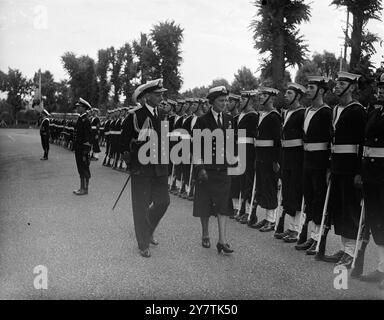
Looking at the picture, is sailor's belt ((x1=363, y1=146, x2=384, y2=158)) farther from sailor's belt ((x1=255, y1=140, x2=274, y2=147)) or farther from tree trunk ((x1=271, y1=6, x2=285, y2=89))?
tree trunk ((x1=271, y1=6, x2=285, y2=89))

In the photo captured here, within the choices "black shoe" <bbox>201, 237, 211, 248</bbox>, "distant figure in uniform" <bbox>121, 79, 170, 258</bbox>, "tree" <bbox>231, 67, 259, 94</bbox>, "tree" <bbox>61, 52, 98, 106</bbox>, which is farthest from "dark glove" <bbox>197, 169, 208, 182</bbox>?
"tree" <bbox>231, 67, 259, 94</bbox>

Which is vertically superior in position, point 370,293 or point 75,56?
point 75,56

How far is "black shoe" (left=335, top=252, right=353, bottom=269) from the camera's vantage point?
19.6ft

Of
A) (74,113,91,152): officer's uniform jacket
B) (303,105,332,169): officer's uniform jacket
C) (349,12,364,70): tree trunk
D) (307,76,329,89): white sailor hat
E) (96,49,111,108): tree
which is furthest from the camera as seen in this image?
(96,49,111,108): tree

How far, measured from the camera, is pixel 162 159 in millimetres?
6613

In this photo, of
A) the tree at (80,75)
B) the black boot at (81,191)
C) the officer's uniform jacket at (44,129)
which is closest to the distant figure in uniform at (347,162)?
the black boot at (81,191)

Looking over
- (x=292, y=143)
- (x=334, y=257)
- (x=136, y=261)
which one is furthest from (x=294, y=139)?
(x=136, y=261)

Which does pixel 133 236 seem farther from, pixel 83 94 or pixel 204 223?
pixel 83 94

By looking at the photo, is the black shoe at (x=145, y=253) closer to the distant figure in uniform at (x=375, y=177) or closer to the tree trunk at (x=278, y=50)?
the distant figure in uniform at (x=375, y=177)

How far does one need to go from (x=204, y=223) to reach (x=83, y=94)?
52029 millimetres

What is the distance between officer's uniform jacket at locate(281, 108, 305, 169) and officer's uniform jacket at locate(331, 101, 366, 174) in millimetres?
1043

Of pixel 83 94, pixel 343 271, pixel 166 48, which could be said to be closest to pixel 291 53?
pixel 166 48

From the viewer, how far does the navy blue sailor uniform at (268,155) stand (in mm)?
7910

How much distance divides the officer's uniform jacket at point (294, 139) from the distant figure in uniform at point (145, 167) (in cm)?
Result: 187
